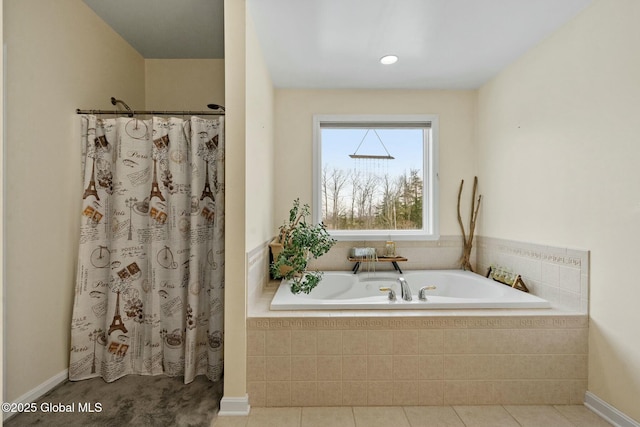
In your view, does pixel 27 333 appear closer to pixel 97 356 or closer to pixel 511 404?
pixel 97 356

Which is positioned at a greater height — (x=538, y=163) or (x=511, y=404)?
(x=538, y=163)

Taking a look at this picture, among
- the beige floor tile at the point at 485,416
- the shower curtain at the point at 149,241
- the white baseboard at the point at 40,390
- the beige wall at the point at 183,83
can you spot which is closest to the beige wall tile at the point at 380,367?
the beige floor tile at the point at 485,416

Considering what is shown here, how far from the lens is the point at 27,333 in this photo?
1.91 meters

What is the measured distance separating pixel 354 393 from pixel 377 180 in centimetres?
186

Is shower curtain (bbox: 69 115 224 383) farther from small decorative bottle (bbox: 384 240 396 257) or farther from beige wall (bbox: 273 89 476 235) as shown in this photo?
small decorative bottle (bbox: 384 240 396 257)

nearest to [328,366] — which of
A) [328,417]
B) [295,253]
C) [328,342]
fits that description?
[328,342]

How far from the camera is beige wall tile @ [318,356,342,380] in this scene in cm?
193

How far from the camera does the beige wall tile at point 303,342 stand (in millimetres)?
1929

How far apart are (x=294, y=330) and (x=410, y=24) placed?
6.49 ft

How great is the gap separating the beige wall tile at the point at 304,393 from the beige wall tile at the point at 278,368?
0.07 meters

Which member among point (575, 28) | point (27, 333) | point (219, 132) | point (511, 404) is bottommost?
point (511, 404)

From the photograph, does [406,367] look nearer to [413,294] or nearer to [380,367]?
[380,367]

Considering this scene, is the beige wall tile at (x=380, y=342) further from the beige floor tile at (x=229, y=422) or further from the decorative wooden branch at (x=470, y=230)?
the decorative wooden branch at (x=470, y=230)

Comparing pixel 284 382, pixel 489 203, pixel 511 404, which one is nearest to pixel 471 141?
pixel 489 203
